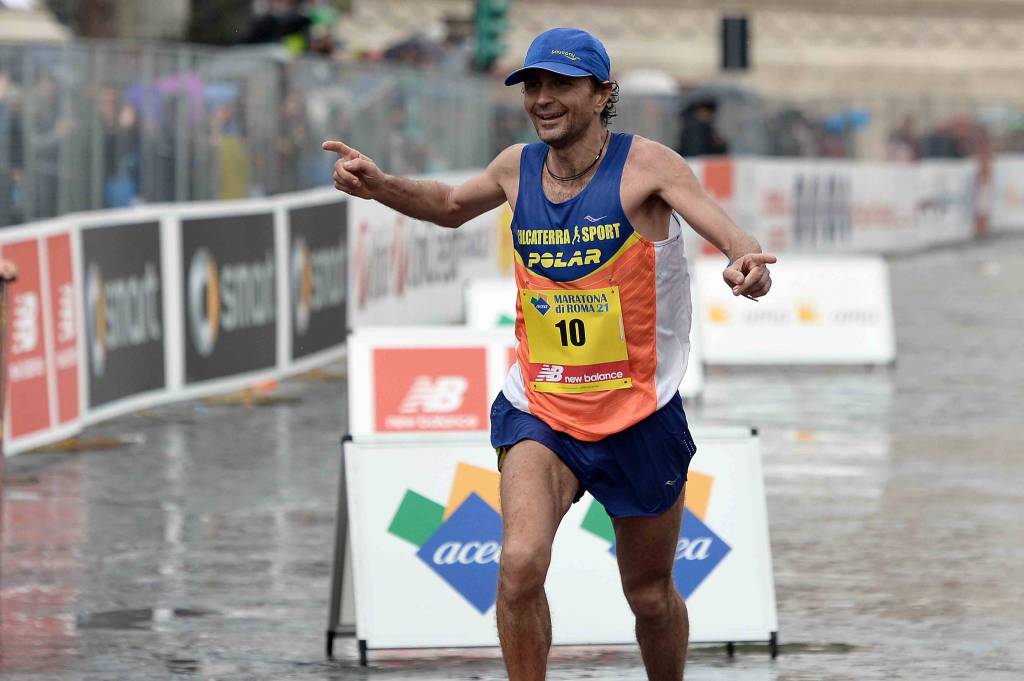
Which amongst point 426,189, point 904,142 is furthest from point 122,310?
point 904,142

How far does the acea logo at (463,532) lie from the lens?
7.81 meters

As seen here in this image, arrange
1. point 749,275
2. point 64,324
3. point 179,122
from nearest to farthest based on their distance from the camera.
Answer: point 749,275 → point 64,324 → point 179,122

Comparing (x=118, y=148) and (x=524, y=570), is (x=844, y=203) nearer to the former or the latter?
(x=118, y=148)

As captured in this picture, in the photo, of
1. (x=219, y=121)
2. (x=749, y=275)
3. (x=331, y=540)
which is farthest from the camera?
(x=219, y=121)

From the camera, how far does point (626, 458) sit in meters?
6.34

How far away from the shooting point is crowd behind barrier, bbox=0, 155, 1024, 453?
13430mm

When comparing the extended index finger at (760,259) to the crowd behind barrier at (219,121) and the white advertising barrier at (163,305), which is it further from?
the crowd behind barrier at (219,121)

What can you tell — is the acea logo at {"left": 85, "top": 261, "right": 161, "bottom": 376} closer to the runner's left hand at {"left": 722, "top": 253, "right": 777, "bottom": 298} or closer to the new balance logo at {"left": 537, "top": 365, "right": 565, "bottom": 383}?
the new balance logo at {"left": 537, "top": 365, "right": 565, "bottom": 383}

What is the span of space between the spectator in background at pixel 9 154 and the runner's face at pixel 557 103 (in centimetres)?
856

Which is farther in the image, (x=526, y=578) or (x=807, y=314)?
(x=807, y=314)

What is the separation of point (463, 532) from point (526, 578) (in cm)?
183

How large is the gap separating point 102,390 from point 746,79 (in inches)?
1912

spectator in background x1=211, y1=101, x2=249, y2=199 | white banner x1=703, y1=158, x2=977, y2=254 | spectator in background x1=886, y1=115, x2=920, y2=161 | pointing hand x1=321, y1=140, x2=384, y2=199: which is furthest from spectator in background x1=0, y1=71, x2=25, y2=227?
spectator in background x1=886, y1=115, x2=920, y2=161

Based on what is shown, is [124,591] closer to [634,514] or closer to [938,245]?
[634,514]
